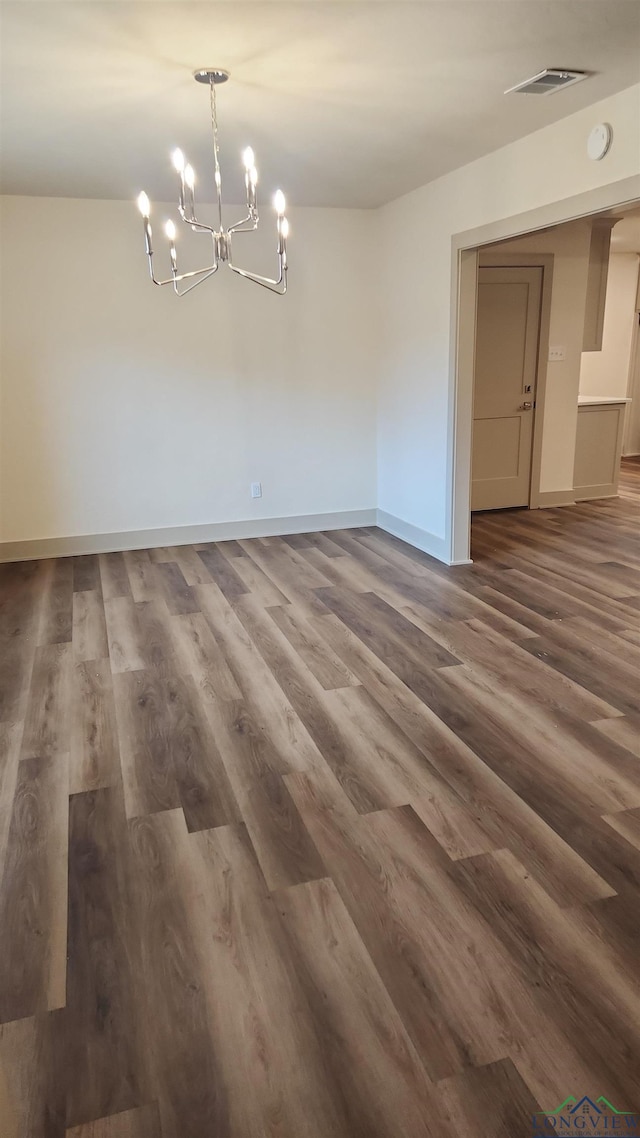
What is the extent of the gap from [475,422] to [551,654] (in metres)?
3.24

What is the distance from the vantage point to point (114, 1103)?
4.90 ft

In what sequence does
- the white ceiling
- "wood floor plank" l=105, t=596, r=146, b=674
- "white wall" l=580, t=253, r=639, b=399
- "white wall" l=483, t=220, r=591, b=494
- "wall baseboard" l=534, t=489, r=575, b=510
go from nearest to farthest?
the white ceiling
"wood floor plank" l=105, t=596, r=146, b=674
"white wall" l=483, t=220, r=591, b=494
"wall baseboard" l=534, t=489, r=575, b=510
"white wall" l=580, t=253, r=639, b=399

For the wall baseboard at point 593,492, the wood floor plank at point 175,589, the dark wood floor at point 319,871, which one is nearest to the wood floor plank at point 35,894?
the dark wood floor at point 319,871

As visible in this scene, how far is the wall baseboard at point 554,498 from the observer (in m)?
6.70

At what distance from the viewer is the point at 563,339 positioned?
6363mm

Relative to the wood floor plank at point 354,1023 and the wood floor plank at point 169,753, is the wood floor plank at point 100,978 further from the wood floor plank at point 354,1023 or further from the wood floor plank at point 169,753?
the wood floor plank at point 354,1023

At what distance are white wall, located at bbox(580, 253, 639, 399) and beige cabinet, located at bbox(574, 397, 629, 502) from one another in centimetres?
253

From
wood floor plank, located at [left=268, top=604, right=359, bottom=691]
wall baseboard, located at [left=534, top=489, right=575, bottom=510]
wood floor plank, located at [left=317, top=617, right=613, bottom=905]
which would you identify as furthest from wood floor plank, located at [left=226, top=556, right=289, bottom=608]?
wall baseboard, located at [left=534, top=489, right=575, bottom=510]

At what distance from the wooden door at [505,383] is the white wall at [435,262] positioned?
2.80 ft

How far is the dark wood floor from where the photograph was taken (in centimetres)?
153

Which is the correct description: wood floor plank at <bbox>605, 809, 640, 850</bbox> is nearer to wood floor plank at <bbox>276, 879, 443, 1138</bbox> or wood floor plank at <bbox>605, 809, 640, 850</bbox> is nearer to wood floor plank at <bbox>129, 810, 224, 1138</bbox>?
wood floor plank at <bbox>276, 879, 443, 1138</bbox>

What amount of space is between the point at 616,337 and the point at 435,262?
17.6ft

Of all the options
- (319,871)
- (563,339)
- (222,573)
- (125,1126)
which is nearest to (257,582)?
(222,573)

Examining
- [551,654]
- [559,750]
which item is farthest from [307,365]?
[559,750]
